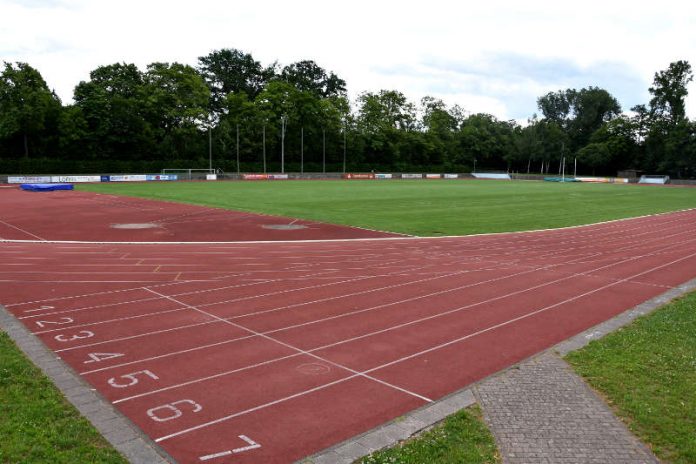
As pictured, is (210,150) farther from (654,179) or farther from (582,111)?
(582,111)

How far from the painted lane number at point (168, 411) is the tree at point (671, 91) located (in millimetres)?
121020

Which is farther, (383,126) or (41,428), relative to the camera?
(383,126)

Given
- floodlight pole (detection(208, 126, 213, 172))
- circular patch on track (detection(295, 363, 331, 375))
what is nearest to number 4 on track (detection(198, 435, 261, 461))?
circular patch on track (detection(295, 363, 331, 375))

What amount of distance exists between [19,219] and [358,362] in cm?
2353

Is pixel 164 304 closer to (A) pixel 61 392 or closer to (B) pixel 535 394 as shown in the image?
(A) pixel 61 392

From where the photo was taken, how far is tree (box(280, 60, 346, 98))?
107438mm

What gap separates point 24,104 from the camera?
6556cm

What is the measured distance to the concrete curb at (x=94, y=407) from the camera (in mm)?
5336

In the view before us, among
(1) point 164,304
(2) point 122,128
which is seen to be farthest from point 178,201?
(2) point 122,128

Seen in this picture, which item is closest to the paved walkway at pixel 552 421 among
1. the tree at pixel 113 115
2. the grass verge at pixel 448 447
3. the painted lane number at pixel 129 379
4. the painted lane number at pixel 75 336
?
the grass verge at pixel 448 447

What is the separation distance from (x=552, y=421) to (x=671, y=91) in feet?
399

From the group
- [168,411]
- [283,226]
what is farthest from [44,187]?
[168,411]

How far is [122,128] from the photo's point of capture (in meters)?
73.2

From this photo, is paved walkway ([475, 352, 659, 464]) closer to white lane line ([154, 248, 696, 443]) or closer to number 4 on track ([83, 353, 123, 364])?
white lane line ([154, 248, 696, 443])
